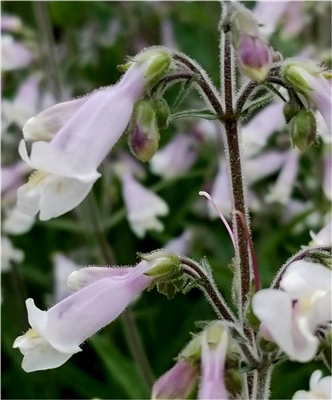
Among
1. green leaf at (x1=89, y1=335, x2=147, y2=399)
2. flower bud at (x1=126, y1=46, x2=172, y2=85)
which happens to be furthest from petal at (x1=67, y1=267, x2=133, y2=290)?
green leaf at (x1=89, y1=335, x2=147, y2=399)

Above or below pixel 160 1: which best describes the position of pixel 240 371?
below

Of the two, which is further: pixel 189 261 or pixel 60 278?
pixel 60 278

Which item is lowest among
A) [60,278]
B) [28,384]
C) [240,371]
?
[28,384]

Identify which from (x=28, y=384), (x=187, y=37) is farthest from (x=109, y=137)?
(x=187, y=37)

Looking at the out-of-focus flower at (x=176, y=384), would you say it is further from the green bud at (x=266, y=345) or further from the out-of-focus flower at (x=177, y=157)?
the out-of-focus flower at (x=177, y=157)

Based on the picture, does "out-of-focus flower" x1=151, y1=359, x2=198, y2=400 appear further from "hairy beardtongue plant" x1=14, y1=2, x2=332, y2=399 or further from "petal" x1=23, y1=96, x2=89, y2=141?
"petal" x1=23, y1=96, x2=89, y2=141

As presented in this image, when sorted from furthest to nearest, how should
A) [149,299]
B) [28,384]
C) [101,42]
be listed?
[101,42]
[149,299]
[28,384]

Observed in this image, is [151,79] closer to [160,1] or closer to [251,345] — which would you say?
[251,345]
